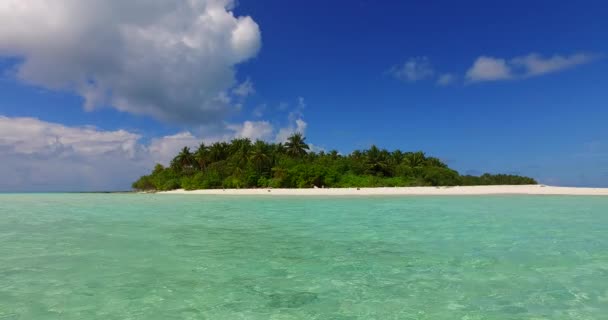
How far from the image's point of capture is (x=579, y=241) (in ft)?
33.5

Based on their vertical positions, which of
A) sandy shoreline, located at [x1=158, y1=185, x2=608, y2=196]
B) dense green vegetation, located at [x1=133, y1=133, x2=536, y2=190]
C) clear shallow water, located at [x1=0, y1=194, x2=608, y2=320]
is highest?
dense green vegetation, located at [x1=133, y1=133, x2=536, y2=190]

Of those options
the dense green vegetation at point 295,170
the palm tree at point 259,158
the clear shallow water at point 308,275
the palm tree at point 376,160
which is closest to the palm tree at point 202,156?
the dense green vegetation at point 295,170

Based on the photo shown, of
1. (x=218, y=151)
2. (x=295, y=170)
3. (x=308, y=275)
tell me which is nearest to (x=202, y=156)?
(x=218, y=151)

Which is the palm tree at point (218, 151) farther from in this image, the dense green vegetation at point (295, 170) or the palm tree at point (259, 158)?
the palm tree at point (259, 158)

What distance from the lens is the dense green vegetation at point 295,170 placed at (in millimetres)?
57438

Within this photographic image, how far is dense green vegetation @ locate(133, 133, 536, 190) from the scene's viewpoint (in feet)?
188

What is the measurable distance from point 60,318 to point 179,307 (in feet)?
4.63

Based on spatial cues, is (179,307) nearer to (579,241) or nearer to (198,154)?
(579,241)

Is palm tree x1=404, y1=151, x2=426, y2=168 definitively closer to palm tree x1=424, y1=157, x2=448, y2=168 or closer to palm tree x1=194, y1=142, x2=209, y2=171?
palm tree x1=424, y1=157, x2=448, y2=168

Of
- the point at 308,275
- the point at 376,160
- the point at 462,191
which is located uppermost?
the point at 376,160

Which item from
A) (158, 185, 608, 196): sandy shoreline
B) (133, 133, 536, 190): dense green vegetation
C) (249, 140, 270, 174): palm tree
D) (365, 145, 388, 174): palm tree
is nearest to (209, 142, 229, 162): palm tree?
(133, 133, 536, 190): dense green vegetation

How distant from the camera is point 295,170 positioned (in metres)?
57.5

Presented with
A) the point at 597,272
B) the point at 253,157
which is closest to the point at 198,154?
the point at 253,157

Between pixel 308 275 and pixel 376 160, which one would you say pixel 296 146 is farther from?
pixel 308 275
